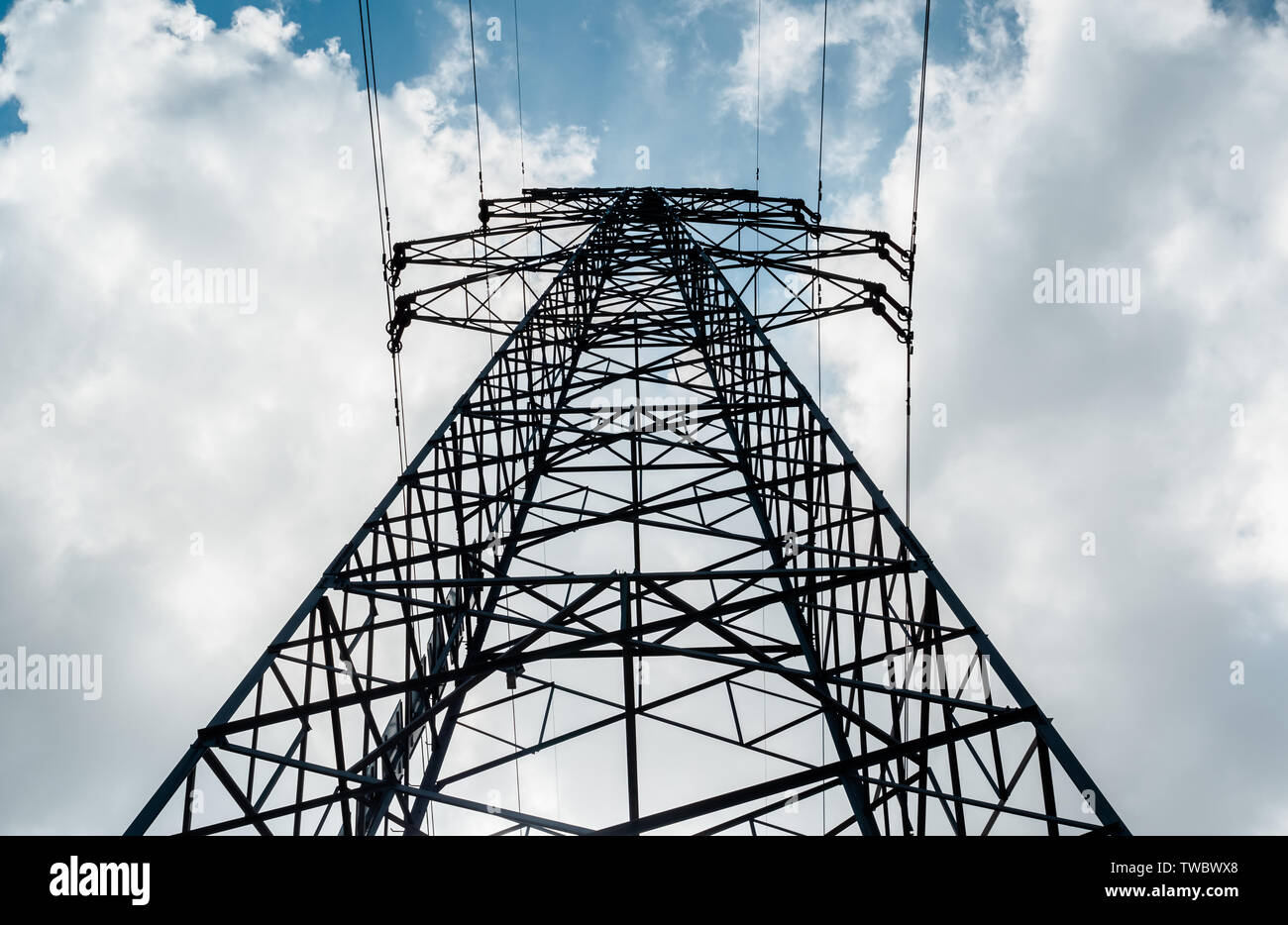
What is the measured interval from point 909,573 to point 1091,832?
2304 mm

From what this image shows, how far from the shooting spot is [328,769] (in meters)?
5.11

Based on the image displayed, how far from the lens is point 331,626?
6152 mm
